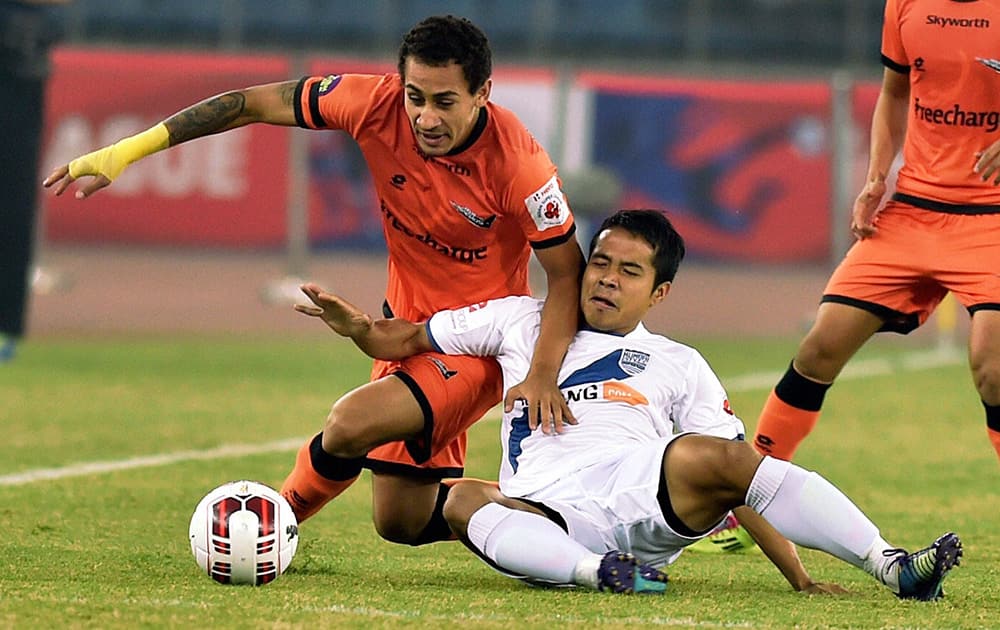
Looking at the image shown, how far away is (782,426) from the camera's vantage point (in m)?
6.27

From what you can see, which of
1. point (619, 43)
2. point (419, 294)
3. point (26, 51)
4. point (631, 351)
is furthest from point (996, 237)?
point (619, 43)

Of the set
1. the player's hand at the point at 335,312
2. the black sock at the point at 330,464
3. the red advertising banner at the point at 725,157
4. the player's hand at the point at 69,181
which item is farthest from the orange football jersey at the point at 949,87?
the red advertising banner at the point at 725,157

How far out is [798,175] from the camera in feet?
54.6

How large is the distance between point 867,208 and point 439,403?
1776 mm

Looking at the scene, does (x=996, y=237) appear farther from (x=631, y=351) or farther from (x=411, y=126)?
(x=411, y=126)

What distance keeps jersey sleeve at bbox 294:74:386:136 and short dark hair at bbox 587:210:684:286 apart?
0.82 metres

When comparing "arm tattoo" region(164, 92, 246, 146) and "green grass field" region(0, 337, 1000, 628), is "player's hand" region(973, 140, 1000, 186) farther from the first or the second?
"arm tattoo" region(164, 92, 246, 146)

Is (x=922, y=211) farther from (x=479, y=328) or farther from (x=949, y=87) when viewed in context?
(x=479, y=328)

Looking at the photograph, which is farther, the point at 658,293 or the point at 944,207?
the point at 944,207

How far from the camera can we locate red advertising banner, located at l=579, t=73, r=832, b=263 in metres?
16.5

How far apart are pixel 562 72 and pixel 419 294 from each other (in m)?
10.6

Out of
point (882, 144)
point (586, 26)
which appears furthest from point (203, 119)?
point (586, 26)

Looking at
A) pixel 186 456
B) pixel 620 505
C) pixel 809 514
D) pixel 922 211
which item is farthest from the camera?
pixel 186 456

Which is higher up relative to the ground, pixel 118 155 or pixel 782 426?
pixel 118 155
